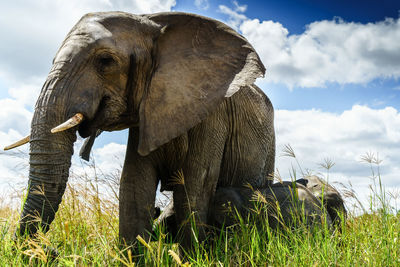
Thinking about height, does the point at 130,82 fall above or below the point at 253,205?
above

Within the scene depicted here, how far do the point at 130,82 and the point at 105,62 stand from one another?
0.29 metres

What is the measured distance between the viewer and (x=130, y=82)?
13.6 feet

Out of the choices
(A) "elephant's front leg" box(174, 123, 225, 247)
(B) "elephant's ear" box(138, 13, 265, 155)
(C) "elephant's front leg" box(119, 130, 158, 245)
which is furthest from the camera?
(C) "elephant's front leg" box(119, 130, 158, 245)

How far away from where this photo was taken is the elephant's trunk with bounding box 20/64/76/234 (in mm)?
3744

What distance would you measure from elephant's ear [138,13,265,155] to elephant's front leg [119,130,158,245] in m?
0.47

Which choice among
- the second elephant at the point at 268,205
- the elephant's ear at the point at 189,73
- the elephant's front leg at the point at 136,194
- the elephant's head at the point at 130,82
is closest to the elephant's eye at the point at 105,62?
the elephant's head at the point at 130,82

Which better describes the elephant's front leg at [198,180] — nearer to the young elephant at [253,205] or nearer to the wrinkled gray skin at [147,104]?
the wrinkled gray skin at [147,104]

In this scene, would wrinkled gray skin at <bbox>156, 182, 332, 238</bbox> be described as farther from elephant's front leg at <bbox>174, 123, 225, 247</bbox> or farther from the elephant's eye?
the elephant's eye

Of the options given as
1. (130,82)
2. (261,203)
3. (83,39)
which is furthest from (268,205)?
(83,39)

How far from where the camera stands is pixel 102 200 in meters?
6.54

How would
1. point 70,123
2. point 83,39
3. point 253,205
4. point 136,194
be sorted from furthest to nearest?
point 253,205, point 136,194, point 83,39, point 70,123

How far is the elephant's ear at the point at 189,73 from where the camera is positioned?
4.12 meters

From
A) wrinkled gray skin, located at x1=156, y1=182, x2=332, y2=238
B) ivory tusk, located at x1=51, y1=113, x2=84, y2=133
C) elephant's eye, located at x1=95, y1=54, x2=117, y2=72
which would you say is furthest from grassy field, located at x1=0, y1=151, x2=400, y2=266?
elephant's eye, located at x1=95, y1=54, x2=117, y2=72

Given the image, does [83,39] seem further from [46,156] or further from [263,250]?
[263,250]
